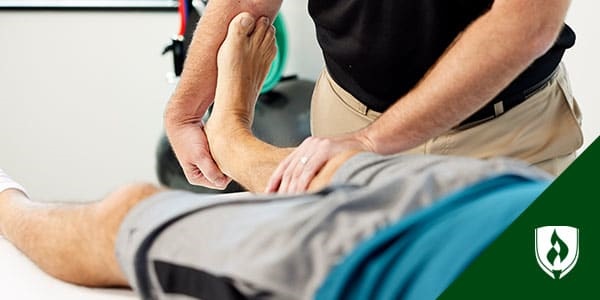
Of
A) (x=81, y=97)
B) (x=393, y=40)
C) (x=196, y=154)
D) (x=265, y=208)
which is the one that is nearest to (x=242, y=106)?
(x=196, y=154)

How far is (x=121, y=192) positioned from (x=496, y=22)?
23.7 inches

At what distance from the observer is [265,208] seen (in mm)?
894

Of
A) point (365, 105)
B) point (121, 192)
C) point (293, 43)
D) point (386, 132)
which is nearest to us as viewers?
point (121, 192)

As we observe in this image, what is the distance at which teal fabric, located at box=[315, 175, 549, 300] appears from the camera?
77 cm

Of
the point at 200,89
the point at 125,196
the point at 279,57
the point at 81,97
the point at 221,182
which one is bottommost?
the point at 81,97

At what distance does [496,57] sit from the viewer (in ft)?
4.19

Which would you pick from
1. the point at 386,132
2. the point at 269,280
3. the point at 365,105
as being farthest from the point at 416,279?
the point at 365,105

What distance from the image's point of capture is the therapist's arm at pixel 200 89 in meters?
1.67

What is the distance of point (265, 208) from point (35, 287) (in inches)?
17.6

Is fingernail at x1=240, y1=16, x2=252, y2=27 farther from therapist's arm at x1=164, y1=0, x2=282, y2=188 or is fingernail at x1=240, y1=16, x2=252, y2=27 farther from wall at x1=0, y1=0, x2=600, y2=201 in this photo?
wall at x1=0, y1=0, x2=600, y2=201

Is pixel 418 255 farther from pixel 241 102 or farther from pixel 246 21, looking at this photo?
pixel 246 21

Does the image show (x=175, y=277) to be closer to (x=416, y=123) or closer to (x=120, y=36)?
(x=416, y=123)

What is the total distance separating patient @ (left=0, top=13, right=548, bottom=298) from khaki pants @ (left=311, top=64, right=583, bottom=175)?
1.14 ft

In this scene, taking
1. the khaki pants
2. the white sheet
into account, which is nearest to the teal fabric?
the white sheet
